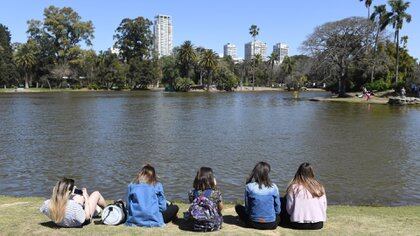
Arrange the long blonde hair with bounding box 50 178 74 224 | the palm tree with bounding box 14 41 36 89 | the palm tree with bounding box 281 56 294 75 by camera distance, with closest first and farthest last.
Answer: the long blonde hair with bounding box 50 178 74 224, the palm tree with bounding box 14 41 36 89, the palm tree with bounding box 281 56 294 75

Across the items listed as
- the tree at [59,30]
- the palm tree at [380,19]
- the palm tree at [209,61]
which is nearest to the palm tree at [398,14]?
the palm tree at [380,19]

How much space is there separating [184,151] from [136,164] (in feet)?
10.1

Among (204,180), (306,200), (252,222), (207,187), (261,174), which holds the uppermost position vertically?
(261,174)

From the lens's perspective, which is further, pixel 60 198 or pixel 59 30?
pixel 59 30

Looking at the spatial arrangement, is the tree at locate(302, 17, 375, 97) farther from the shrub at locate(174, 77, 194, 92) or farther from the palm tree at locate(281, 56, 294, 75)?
the palm tree at locate(281, 56, 294, 75)

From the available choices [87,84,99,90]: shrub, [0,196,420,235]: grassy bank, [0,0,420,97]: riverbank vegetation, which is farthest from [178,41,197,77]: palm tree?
[0,196,420,235]: grassy bank

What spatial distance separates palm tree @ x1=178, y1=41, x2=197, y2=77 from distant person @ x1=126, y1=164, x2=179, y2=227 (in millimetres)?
109226

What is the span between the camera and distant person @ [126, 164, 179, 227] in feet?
23.4

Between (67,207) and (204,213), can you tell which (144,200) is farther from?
(67,207)

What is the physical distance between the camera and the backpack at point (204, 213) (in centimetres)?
702

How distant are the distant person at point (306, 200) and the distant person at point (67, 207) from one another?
319 cm

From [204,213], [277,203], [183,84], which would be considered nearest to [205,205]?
[204,213]

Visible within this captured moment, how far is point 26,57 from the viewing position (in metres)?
108

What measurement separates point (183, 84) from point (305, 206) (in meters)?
106
